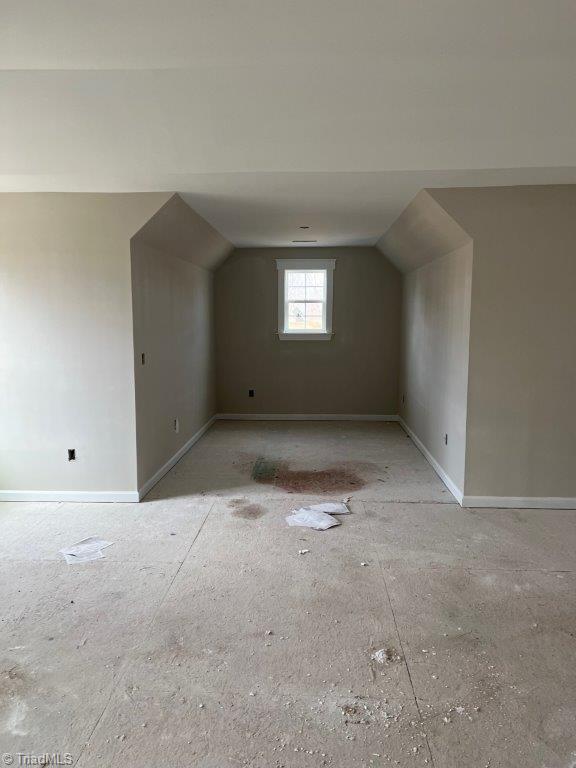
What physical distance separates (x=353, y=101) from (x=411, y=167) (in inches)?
25.8

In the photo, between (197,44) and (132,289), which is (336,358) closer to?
(132,289)

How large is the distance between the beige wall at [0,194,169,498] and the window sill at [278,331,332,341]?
3.20 metres

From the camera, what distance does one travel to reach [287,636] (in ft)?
7.48

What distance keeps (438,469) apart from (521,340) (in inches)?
56.1

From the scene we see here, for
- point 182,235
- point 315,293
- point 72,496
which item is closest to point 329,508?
point 72,496

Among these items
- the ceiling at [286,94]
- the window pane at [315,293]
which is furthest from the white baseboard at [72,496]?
the window pane at [315,293]

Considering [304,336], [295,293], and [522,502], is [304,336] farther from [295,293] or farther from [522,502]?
[522,502]

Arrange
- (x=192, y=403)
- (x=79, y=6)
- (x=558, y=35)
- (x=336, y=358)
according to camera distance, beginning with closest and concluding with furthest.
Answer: (x=79, y=6) < (x=558, y=35) < (x=192, y=403) < (x=336, y=358)

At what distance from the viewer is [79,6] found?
6.16ft

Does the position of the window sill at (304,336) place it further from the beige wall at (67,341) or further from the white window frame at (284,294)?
the beige wall at (67,341)

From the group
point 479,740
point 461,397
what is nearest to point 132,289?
point 461,397

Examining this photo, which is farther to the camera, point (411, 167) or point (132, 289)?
point (132, 289)

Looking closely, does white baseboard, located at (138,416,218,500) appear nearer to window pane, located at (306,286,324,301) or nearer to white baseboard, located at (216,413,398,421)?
white baseboard, located at (216,413,398,421)

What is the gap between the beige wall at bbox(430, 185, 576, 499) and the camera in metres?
3.55
